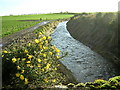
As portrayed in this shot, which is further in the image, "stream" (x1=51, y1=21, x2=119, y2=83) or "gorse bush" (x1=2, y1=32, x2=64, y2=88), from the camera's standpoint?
"stream" (x1=51, y1=21, x2=119, y2=83)

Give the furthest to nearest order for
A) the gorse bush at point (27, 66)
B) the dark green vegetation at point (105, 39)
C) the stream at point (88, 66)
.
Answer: the dark green vegetation at point (105, 39), the stream at point (88, 66), the gorse bush at point (27, 66)

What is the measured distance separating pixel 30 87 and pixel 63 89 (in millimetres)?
1252

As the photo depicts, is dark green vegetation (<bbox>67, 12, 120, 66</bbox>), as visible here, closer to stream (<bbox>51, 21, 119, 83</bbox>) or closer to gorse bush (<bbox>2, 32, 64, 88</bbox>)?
stream (<bbox>51, 21, 119, 83</bbox>)

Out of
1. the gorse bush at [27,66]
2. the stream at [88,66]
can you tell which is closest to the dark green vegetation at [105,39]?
the stream at [88,66]

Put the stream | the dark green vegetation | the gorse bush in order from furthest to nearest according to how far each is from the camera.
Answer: the dark green vegetation
the stream
the gorse bush

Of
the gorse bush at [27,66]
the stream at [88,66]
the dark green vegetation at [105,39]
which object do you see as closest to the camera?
the gorse bush at [27,66]

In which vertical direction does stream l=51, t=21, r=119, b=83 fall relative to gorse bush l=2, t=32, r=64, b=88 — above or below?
below

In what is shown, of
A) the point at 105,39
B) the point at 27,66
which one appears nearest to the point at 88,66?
the point at 105,39

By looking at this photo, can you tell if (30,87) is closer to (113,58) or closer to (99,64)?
(99,64)

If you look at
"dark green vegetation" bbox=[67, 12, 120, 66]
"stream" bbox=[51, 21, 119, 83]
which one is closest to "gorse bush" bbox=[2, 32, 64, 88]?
"stream" bbox=[51, 21, 119, 83]

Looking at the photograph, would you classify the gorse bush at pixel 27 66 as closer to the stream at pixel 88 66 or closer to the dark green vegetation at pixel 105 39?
the stream at pixel 88 66

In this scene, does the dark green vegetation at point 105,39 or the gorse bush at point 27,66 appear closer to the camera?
the gorse bush at point 27,66

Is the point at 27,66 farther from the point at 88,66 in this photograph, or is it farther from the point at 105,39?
the point at 105,39

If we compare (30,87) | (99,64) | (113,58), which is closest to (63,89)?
(30,87)
